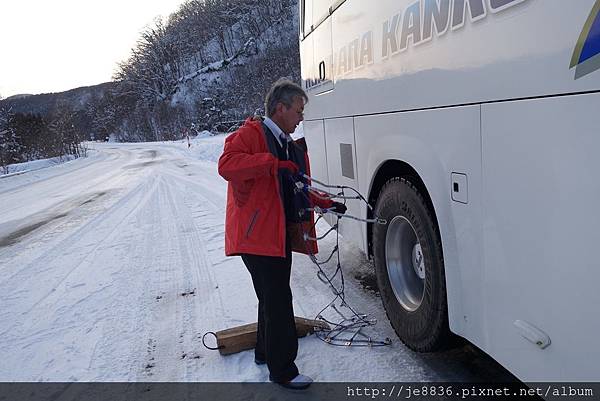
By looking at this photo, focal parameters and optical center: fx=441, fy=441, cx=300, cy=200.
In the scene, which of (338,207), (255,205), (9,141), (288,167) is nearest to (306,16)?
(338,207)

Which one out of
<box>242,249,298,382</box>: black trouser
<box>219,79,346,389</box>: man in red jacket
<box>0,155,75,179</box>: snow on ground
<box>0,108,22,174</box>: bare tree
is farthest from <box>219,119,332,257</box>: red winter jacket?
<box>0,108,22,174</box>: bare tree

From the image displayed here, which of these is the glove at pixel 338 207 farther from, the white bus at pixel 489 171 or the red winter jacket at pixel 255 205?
the red winter jacket at pixel 255 205

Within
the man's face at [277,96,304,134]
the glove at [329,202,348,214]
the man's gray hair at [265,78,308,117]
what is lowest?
the glove at [329,202,348,214]

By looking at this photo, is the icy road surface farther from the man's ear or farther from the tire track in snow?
the man's ear

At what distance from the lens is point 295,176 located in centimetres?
265

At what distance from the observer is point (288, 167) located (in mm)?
2484

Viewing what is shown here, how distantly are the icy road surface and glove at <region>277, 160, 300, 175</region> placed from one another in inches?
53.4

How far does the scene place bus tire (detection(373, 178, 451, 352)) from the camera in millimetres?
2529

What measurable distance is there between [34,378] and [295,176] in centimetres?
237

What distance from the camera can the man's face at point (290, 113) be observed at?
257 centimetres

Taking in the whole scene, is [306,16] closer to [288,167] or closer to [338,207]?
[338,207]

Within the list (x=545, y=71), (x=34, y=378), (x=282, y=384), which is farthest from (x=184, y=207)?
(x=545, y=71)

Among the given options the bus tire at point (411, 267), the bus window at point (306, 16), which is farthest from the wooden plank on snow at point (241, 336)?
the bus window at point (306, 16)

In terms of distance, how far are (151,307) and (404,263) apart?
2.46 meters
